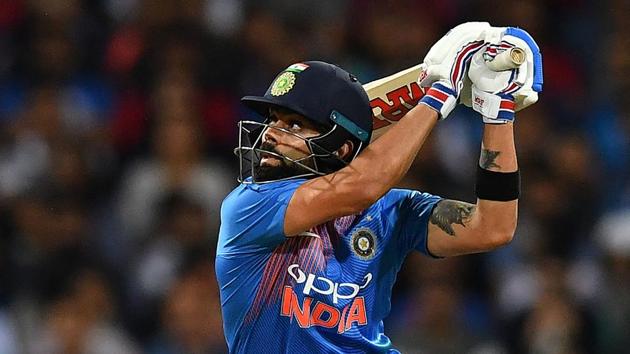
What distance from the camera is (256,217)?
4168 mm

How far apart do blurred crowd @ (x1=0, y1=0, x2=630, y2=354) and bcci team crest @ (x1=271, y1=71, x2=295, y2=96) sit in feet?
10.7

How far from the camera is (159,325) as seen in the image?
25.4ft

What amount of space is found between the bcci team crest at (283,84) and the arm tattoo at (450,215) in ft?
2.32

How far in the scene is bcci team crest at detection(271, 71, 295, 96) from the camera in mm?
4254

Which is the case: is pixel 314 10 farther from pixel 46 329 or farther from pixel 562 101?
pixel 46 329

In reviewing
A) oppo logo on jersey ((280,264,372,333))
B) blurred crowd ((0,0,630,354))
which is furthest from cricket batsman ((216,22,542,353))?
blurred crowd ((0,0,630,354))

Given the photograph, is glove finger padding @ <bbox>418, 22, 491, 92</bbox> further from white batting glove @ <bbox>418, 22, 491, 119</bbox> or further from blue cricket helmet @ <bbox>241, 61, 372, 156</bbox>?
blue cricket helmet @ <bbox>241, 61, 372, 156</bbox>

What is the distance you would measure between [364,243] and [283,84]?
2.01 feet

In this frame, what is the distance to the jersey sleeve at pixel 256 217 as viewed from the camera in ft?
13.6

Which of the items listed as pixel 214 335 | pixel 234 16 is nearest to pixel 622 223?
pixel 214 335

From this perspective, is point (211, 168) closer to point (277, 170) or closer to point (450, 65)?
point (277, 170)

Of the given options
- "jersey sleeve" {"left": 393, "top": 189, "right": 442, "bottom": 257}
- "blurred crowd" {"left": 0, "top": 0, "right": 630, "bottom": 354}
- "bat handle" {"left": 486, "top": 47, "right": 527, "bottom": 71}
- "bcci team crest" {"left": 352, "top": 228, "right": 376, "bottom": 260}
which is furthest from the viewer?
"blurred crowd" {"left": 0, "top": 0, "right": 630, "bottom": 354}

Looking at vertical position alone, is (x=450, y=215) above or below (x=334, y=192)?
below

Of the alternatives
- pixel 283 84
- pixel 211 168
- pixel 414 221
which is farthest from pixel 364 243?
pixel 211 168
